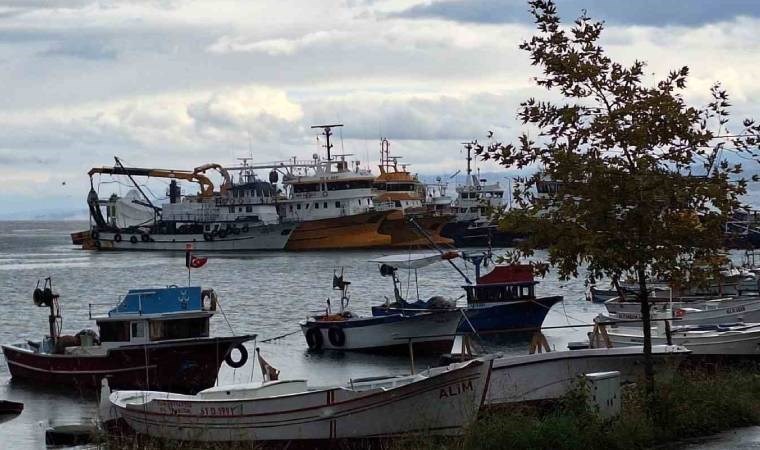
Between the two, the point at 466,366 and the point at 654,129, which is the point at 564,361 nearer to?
the point at 466,366

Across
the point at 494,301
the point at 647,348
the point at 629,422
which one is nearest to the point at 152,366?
the point at 494,301

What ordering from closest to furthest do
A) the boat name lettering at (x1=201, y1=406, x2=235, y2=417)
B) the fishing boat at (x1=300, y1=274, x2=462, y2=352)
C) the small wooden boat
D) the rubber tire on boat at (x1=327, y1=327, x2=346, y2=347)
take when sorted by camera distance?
the boat name lettering at (x1=201, y1=406, x2=235, y2=417), the small wooden boat, the fishing boat at (x1=300, y1=274, x2=462, y2=352), the rubber tire on boat at (x1=327, y1=327, x2=346, y2=347)

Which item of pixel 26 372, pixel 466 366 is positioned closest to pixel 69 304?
pixel 26 372

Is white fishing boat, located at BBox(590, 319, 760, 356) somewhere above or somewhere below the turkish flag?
below

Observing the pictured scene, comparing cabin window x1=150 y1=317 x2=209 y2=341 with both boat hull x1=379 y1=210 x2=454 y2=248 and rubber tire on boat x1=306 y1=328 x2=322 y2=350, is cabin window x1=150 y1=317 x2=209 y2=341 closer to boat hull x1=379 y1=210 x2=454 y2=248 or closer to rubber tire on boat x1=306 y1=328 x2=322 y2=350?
rubber tire on boat x1=306 y1=328 x2=322 y2=350

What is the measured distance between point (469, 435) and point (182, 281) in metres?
63.3

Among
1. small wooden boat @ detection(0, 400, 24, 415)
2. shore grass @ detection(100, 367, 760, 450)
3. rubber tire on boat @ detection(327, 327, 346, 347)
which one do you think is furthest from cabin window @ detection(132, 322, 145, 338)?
shore grass @ detection(100, 367, 760, 450)

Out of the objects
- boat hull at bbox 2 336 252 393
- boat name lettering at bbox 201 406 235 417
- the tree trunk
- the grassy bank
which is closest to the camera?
the grassy bank

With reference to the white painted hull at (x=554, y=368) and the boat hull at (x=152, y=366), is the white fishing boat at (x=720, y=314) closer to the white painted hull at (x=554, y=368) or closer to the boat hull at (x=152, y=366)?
the white painted hull at (x=554, y=368)

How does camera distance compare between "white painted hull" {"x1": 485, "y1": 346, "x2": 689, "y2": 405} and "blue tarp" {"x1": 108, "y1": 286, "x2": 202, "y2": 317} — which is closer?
"white painted hull" {"x1": 485, "y1": 346, "x2": 689, "y2": 405}

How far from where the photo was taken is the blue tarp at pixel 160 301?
31.9 m

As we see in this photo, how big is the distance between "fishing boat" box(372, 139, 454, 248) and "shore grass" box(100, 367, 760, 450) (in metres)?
86.6

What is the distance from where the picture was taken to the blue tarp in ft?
105

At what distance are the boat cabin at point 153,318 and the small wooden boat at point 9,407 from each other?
3350mm
